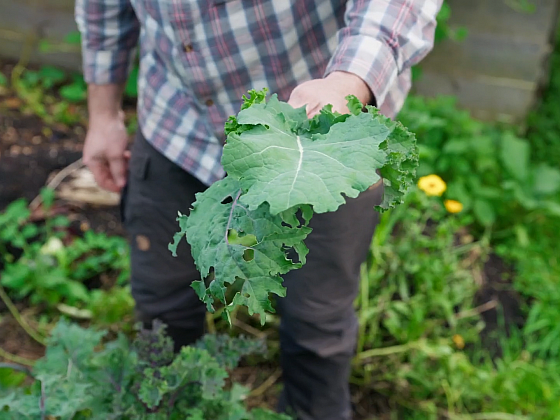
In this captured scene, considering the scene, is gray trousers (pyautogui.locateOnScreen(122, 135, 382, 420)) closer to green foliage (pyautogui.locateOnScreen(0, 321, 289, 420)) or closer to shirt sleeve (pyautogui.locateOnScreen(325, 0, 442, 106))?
green foliage (pyautogui.locateOnScreen(0, 321, 289, 420))

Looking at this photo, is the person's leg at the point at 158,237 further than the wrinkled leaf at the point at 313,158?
Yes

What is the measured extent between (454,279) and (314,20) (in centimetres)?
144

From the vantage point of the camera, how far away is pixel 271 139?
2.55 ft

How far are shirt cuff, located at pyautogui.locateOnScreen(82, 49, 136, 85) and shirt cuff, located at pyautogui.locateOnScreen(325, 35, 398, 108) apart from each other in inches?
32.9

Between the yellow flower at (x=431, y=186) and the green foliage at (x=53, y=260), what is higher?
the yellow flower at (x=431, y=186)

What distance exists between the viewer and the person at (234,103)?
1.10 meters

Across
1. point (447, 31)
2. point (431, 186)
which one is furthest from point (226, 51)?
point (447, 31)

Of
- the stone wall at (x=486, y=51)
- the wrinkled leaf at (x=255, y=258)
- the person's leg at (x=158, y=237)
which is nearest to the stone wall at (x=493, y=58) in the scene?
the stone wall at (x=486, y=51)

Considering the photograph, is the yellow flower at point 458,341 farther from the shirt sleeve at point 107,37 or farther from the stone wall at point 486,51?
the stone wall at point 486,51

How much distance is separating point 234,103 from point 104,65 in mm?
514

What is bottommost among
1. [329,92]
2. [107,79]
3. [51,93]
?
[51,93]

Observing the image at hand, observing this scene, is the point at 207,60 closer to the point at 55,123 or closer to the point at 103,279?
the point at 103,279

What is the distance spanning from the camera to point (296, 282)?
142 centimetres

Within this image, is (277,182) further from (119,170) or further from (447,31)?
(447,31)
